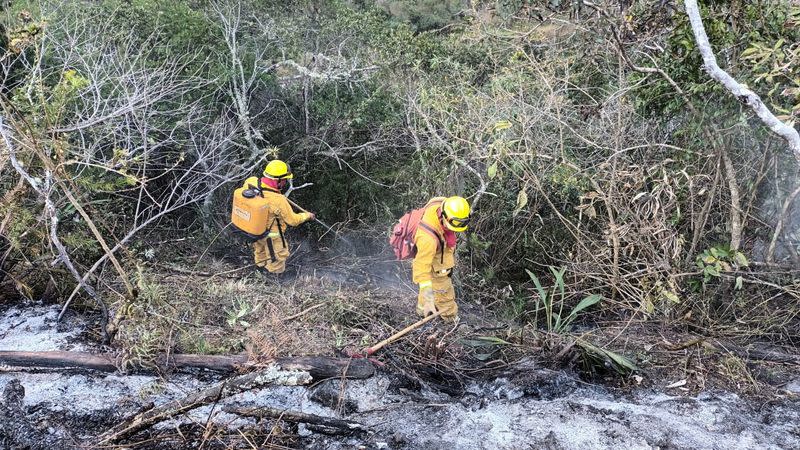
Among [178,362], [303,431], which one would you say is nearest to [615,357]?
[303,431]

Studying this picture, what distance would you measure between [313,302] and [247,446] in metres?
2.06

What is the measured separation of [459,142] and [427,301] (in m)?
2.14

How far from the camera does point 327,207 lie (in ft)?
30.8

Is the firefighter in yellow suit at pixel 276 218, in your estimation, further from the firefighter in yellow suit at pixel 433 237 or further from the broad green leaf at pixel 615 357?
the broad green leaf at pixel 615 357

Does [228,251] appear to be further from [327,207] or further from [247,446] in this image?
[247,446]

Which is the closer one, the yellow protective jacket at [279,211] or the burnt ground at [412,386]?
the burnt ground at [412,386]

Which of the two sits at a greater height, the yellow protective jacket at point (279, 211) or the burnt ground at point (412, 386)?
the yellow protective jacket at point (279, 211)

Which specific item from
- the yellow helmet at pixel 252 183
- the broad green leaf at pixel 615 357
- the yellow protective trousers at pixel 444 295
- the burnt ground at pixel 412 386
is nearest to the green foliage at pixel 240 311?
the burnt ground at pixel 412 386

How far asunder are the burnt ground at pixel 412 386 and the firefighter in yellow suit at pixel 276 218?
1.32 metres

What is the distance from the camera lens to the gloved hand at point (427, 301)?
217 inches

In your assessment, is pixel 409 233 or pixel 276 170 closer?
pixel 409 233

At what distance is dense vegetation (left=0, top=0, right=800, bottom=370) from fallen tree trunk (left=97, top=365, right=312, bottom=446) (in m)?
1.24

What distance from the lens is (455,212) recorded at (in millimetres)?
5324

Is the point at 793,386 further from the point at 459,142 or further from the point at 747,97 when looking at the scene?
the point at 459,142
